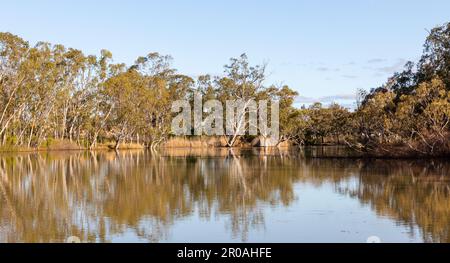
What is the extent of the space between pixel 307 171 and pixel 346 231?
14.9 metres

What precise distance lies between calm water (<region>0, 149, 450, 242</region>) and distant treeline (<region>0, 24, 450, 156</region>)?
9.42 metres

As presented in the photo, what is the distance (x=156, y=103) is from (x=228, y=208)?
5129cm

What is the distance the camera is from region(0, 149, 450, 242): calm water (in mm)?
10336

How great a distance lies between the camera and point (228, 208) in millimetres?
13750

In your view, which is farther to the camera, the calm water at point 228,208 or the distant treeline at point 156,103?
the distant treeline at point 156,103

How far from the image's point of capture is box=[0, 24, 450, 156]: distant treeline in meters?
31.6

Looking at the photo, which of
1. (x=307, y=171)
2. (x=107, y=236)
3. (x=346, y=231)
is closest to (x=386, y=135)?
(x=307, y=171)

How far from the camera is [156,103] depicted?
64125 mm

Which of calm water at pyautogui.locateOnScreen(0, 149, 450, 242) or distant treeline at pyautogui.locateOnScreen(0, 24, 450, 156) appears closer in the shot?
calm water at pyautogui.locateOnScreen(0, 149, 450, 242)

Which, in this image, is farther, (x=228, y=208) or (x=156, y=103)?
(x=156, y=103)

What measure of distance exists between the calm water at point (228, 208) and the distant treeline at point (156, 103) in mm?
9420

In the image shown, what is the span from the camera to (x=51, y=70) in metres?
51.2

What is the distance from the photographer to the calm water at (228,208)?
33.9 feet
